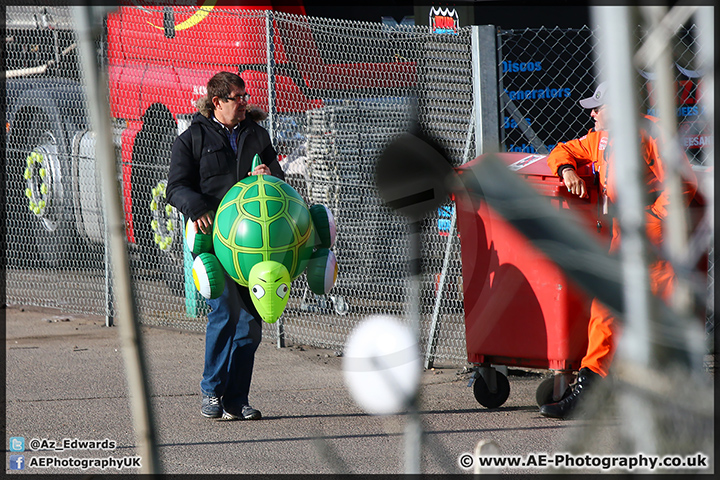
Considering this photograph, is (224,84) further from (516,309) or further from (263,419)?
(516,309)

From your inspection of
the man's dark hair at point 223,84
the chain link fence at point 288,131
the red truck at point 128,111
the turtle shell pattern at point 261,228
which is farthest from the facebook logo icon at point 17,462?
the red truck at point 128,111

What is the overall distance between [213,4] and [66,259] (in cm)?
292

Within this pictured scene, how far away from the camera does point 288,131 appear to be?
7.02m

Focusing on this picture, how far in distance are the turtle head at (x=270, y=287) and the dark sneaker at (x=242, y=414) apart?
4.15 ft

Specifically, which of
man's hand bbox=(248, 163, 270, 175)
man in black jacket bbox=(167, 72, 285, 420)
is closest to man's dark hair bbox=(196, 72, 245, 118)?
man in black jacket bbox=(167, 72, 285, 420)

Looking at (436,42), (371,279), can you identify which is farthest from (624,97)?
(371,279)

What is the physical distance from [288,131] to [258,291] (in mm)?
3403

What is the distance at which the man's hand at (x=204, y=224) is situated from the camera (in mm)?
4488

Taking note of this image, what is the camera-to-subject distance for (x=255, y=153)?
4.91 meters

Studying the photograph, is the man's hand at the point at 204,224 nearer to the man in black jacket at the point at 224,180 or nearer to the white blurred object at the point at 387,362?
the man in black jacket at the point at 224,180

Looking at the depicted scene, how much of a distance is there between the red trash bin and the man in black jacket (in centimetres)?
128

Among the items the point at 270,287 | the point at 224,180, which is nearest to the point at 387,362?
the point at 270,287

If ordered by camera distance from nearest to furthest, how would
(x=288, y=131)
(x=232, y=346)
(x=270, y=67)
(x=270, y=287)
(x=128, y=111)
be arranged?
(x=270, y=287) → (x=232, y=346) → (x=270, y=67) → (x=288, y=131) → (x=128, y=111)

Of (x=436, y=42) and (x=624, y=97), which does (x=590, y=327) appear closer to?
(x=436, y=42)
